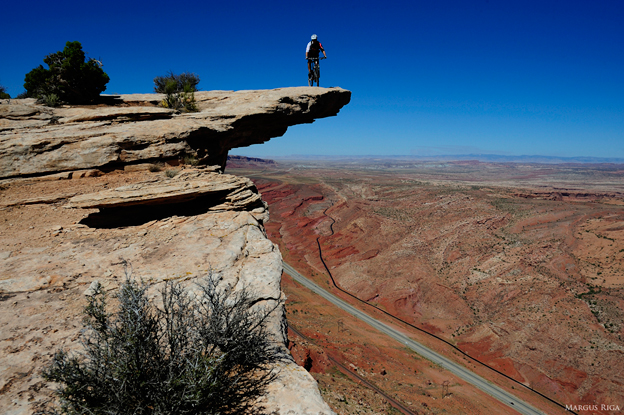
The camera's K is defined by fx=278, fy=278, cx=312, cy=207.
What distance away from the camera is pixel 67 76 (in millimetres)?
13711

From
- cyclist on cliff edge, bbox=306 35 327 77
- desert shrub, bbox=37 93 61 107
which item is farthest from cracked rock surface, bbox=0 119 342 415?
cyclist on cliff edge, bbox=306 35 327 77

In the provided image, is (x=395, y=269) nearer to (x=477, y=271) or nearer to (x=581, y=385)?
(x=477, y=271)

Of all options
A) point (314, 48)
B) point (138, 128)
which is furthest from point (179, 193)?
point (314, 48)

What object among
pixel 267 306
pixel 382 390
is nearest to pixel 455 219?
pixel 382 390

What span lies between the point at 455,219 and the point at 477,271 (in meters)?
15.3

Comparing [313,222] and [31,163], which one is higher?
[31,163]

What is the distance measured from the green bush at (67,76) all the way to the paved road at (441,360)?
33.7 metres

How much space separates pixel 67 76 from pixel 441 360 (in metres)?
37.3

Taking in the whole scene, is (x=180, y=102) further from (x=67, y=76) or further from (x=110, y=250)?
(x=110, y=250)

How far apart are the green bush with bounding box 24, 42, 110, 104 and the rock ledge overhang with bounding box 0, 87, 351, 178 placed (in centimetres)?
98

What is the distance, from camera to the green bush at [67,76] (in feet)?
43.9

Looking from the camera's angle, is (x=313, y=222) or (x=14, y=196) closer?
(x=14, y=196)

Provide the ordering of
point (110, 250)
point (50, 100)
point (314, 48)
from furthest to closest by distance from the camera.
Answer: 1. point (314, 48)
2. point (50, 100)
3. point (110, 250)

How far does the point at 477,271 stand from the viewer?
131ft
